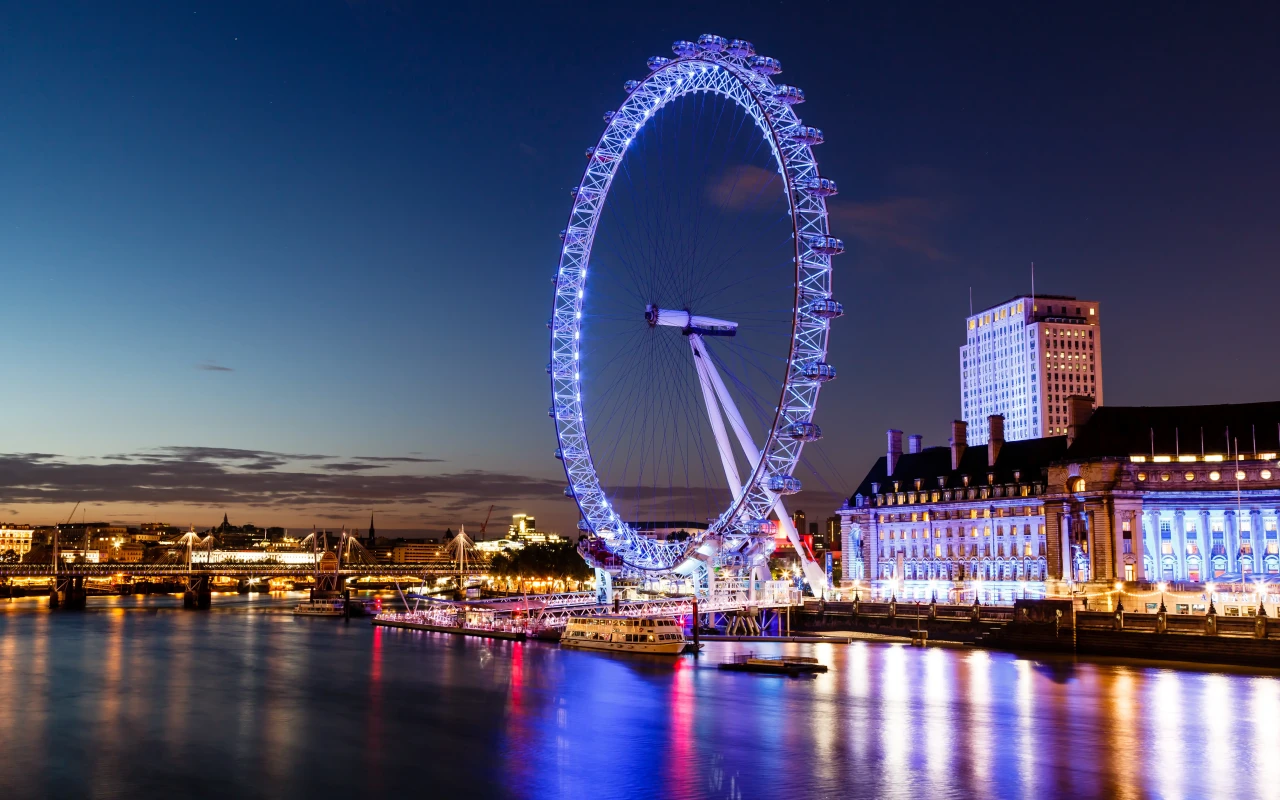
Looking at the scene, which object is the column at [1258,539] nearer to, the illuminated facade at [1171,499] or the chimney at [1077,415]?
the illuminated facade at [1171,499]

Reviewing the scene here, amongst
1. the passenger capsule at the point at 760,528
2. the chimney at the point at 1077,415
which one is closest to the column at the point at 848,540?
the chimney at the point at 1077,415

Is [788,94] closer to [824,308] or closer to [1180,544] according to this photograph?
[824,308]

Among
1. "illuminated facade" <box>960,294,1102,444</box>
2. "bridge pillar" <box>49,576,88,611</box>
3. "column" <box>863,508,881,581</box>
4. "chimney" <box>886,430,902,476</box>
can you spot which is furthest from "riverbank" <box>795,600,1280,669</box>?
"bridge pillar" <box>49,576,88,611</box>

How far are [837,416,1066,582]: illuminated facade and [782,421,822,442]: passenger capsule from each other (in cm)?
4022

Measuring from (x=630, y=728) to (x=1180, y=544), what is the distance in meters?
61.3

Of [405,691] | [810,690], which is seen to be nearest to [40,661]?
[405,691]

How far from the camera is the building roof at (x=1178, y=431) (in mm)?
93000

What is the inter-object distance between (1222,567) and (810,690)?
1869 inches

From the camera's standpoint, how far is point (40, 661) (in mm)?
78312

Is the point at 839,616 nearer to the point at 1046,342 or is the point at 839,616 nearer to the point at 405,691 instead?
the point at 405,691

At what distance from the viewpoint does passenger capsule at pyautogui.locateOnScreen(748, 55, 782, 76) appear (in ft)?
221

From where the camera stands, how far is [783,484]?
71.0 metres

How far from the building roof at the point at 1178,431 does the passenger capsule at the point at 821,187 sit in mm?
42088

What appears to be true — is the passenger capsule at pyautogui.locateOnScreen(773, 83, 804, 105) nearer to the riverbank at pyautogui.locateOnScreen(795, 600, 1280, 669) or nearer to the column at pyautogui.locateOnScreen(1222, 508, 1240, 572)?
the riverbank at pyautogui.locateOnScreen(795, 600, 1280, 669)
